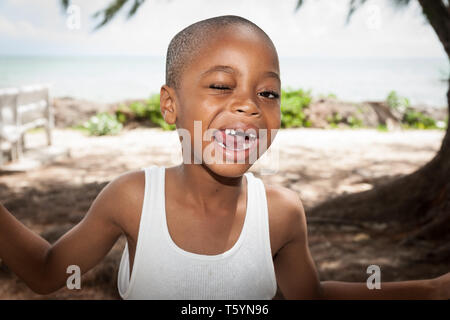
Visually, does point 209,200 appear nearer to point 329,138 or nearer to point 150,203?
point 150,203

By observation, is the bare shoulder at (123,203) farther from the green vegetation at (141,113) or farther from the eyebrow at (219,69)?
the green vegetation at (141,113)

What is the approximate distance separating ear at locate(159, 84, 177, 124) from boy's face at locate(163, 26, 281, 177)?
0.10 metres

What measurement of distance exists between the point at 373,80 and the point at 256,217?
43.5 metres

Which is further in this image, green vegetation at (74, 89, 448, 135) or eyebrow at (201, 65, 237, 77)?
green vegetation at (74, 89, 448, 135)

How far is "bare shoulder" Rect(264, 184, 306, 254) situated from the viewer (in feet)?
3.47

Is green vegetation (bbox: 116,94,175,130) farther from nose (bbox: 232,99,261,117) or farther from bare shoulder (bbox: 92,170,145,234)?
nose (bbox: 232,99,261,117)

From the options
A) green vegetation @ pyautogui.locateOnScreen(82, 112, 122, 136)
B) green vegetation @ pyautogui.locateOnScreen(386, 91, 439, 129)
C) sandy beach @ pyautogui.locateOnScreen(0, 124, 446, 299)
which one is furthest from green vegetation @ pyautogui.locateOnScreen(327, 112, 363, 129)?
green vegetation @ pyautogui.locateOnScreen(82, 112, 122, 136)

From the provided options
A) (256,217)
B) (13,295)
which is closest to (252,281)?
(256,217)

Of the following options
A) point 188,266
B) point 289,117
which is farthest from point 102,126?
point 188,266

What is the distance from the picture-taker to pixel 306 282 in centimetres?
105

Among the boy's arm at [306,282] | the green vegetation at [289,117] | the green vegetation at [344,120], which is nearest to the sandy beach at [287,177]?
the green vegetation at [289,117]

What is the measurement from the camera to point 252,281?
996 millimetres

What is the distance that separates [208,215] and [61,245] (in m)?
0.36

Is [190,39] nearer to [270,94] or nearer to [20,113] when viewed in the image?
[270,94]
